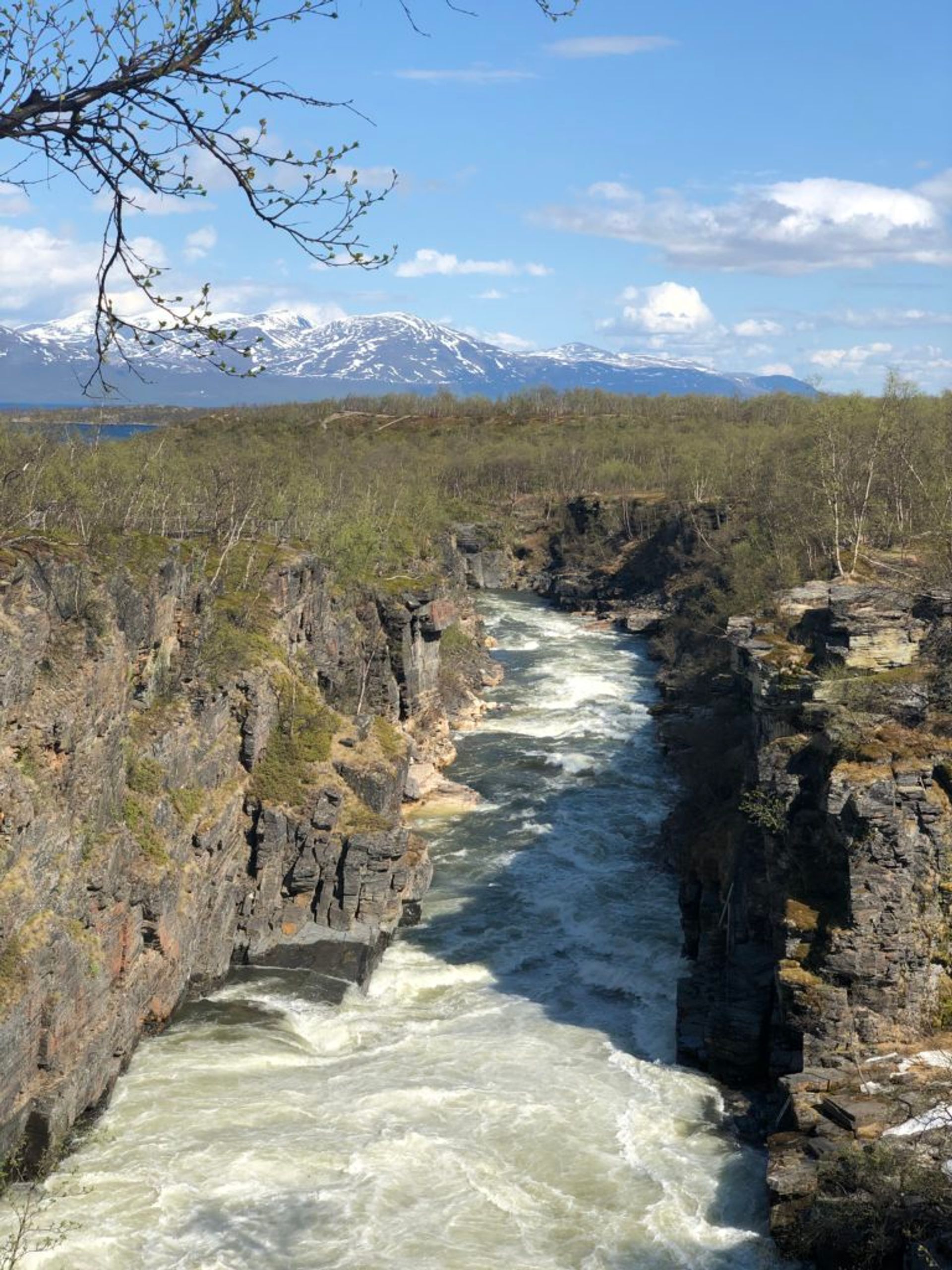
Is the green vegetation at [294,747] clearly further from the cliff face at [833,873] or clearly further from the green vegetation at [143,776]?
the cliff face at [833,873]

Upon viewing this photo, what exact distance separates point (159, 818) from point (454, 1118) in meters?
10.5

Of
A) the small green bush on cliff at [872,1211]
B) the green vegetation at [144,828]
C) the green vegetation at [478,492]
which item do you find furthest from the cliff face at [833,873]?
the green vegetation at [144,828]

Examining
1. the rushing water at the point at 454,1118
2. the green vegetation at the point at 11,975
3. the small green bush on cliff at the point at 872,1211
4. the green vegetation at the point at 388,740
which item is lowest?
the rushing water at the point at 454,1118

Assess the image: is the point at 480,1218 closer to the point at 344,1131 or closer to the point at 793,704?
the point at 344,1131

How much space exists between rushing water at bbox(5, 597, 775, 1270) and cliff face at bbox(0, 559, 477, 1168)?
57.3 inches

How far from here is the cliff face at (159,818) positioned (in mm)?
24562

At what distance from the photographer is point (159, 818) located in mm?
30609

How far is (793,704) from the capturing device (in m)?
32.8

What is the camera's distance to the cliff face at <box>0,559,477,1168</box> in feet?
80.6

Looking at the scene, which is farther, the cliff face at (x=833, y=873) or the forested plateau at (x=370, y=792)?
the cliff face at (x=833, y=873)

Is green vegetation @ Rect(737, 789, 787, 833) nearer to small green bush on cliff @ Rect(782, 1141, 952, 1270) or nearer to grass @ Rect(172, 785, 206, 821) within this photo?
small green bush on cliff @ Rect(782, 1141, 952, 1270)

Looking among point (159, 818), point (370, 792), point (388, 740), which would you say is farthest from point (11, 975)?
point (388, 740)

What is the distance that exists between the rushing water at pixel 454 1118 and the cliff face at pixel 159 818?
1.46 m

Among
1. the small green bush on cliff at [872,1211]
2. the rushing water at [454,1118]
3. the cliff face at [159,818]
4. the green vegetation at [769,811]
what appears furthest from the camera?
the green vegetation at [769,811]
